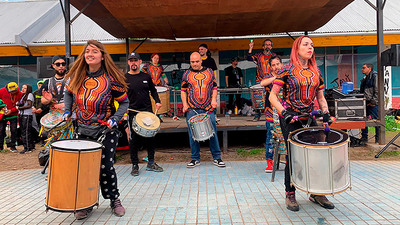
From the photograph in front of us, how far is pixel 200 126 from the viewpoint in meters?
5.93

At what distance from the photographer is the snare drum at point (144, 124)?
5.29m

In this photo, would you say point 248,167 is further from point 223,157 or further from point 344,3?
point 344,3

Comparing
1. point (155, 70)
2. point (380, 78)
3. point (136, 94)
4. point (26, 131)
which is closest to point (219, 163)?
point (136, 94)

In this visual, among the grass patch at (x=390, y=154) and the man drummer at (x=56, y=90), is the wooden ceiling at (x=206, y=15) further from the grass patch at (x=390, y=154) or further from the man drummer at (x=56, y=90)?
the grass patch at (x=390, y=154)

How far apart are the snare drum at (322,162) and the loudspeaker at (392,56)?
5.06 m

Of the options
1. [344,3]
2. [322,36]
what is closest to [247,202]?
[344,3]

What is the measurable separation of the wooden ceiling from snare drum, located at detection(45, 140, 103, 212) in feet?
16.9

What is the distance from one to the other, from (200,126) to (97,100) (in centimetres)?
262

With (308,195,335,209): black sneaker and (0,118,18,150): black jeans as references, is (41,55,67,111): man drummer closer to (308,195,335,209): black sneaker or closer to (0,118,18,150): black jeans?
(308,195,335,209): black sneaker

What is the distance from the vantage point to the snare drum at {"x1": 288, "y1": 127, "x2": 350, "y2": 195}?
308 centimetres

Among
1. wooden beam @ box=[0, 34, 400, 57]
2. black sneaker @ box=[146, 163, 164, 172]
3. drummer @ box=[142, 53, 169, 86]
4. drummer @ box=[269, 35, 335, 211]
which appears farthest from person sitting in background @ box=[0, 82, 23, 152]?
drummer @ box=[269, 35, 335, 211]

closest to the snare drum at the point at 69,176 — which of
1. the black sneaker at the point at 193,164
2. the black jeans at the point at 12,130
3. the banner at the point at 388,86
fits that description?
the black sneaker at the point at 193,164

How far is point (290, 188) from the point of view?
380 cm

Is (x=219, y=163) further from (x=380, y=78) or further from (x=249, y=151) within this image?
(x=380, y=78)
